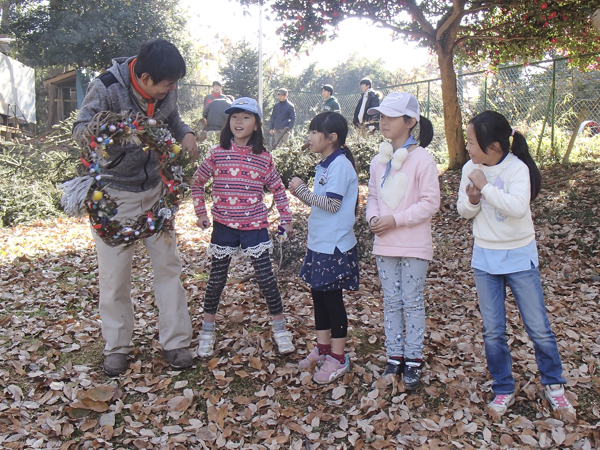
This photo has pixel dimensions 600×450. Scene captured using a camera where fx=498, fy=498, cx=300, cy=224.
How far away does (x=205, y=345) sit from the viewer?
3.42 m

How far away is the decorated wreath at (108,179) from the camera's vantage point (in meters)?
2.73

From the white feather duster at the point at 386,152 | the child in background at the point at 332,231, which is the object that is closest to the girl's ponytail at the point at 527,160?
the white feather duster at the point at 386,152

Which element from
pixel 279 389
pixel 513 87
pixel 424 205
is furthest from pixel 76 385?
pixel 513 87

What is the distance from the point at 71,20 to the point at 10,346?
1841 centimetres

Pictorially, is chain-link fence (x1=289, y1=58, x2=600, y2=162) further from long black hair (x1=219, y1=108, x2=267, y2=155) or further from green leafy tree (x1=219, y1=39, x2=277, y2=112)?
green leafy tree (x1=219, y1=39, x2=277, y2=112)

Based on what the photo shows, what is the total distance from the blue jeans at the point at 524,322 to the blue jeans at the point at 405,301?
0.35m

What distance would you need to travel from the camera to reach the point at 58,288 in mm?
5023

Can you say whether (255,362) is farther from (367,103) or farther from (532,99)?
(532,99)

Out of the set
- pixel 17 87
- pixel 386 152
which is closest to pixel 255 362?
pixel 386 152

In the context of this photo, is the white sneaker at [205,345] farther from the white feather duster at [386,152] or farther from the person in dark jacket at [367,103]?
the person in dark jacket at [367,103]

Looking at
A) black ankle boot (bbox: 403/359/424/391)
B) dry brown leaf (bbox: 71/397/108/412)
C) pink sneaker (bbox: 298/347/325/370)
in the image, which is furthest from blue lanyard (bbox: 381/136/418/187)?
dry brown leaf (bbox: 71/397/108/412)

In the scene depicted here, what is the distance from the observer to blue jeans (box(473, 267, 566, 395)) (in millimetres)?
2645

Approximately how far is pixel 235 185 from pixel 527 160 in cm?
173

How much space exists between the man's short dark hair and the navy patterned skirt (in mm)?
1333
